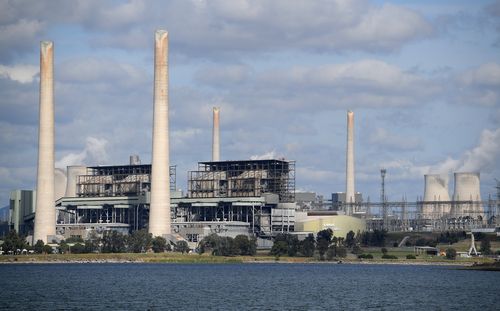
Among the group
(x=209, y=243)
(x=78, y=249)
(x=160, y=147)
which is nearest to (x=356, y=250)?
(x=209, y=243)

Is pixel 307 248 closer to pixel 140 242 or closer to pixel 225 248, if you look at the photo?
pixel 225 248

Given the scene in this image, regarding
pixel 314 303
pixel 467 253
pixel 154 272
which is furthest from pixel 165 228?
pixel 314 303

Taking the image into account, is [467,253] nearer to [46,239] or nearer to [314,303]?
[46,239]

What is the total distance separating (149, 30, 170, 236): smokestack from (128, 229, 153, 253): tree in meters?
6.17

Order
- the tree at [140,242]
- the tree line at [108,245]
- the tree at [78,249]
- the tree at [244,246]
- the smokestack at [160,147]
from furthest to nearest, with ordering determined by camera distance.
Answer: the tree at [244,246] → the smokestack at [160,147] → the tree at [140,242] → the tree at [78,249] → the tree line at [108,245]

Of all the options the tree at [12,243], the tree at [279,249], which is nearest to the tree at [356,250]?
the tree at [279,249]

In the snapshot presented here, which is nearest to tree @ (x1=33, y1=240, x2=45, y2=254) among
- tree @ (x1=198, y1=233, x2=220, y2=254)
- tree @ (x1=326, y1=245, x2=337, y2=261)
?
tree @ (x1=198, y1=233, x2=220, y2=254)

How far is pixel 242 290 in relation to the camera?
9812cm

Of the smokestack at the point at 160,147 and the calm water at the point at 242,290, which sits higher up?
the smokestack at the point at 160,147

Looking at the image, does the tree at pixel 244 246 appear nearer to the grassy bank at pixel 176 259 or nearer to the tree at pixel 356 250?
the grassy bank at pixel 176 259

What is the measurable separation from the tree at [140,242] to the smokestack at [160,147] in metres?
6.17

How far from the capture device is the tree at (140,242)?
553ft

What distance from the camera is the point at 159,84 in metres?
171

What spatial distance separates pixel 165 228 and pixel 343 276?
55.7m
